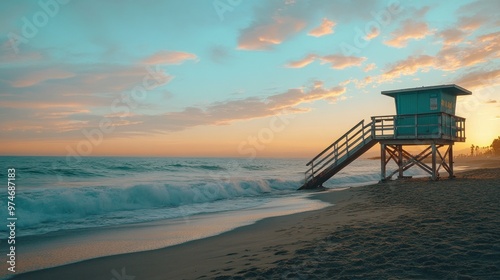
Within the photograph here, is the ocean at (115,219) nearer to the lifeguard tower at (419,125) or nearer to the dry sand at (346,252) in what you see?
the dry sand at (346,252)

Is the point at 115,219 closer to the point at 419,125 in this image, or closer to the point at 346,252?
the point at 346,252

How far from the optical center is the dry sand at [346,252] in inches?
195

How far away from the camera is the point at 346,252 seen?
5.97 metres

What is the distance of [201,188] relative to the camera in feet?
73.5

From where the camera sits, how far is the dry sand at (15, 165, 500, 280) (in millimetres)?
4961

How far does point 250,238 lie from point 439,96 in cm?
1563

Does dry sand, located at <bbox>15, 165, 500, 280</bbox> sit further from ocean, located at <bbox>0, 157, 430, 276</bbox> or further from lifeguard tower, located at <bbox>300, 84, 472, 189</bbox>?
lifeguard tower, located at <bbox>300, 84, 472, 189</bbox>

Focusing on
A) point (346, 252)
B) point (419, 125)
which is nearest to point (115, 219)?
point (346, 252)

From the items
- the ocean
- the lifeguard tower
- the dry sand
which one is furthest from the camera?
the lifeguard tower

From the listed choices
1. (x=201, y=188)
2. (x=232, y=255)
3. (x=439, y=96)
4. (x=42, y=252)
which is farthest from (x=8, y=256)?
(x=439, y=96)

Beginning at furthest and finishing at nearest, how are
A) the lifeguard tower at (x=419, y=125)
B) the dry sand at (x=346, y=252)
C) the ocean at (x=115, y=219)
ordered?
the lifeguard tower at (x=419, y=125)
the ocean at (x=115, y=219)
the dry sand at (x=346, y=252)

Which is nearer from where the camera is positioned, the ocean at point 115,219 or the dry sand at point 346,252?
the dry sand at point 346,252

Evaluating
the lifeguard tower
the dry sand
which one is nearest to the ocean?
the dry sand

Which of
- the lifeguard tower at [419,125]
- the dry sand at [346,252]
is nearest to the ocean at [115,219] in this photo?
the dry sand at [346,252]
